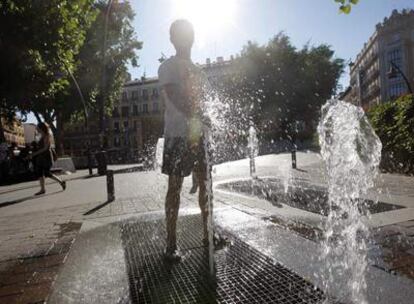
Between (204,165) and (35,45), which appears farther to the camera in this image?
(35,45)

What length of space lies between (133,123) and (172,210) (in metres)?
88.3

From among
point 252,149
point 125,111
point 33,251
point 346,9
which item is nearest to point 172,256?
point 33,251

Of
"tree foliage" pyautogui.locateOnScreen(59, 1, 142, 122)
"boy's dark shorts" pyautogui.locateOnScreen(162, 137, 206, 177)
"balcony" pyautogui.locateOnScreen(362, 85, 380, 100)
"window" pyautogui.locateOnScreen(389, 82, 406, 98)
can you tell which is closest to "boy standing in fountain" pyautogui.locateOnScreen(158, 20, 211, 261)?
"boy's dark shorts" pyautogui.locateOnScreen(162, 137, 206, 177)

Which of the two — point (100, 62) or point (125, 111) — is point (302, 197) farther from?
point (125, 111)

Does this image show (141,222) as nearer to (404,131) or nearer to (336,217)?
(336,217)

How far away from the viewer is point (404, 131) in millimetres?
9586

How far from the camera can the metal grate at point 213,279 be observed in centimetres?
261

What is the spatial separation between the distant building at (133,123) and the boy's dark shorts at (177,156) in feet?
254

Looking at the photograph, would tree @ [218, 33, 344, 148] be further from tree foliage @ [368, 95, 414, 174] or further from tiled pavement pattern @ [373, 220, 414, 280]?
tiled pavement pattern @ [373, 220, 414, 280]

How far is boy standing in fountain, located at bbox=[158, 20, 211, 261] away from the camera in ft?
11.7

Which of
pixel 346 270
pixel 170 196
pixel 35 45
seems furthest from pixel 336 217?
pixel 35 45

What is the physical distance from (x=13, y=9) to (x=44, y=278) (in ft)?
54.9

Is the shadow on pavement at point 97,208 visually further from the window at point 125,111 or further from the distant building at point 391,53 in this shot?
the window at point 125,111

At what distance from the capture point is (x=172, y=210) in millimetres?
3592
